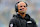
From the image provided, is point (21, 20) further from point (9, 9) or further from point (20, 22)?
point (9, 9)

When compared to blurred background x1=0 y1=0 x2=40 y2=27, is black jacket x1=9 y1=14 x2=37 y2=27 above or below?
below

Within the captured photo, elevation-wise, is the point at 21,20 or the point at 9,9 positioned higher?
the point at 9,9

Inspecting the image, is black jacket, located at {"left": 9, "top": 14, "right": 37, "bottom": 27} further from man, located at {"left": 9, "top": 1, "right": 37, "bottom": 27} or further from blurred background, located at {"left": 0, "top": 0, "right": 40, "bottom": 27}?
blurred background, located at {"left": 0, "top": 0, "right": 40, "bottom": 27}

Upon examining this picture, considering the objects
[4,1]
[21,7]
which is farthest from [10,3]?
[21,7]

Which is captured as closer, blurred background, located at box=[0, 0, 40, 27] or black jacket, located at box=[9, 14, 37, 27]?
black jacket, located at box=[9, 14, 37, 27]

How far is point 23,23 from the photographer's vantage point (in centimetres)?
103

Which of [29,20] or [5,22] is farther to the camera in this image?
[5,22]

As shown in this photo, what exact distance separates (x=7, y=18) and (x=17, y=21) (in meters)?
0.62

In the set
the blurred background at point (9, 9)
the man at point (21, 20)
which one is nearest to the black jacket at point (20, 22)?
the man at point (21, 20)

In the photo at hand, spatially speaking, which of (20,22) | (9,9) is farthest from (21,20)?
(9,9)

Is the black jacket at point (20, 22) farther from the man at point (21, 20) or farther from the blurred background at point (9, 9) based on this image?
the blurred background at point (9, 9)

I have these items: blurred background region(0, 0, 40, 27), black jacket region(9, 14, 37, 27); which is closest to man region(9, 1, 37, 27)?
black jacket region(9, 14, 37, 27)

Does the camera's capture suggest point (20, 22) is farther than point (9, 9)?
No

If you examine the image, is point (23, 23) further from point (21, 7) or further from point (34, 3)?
point (34, 3)
